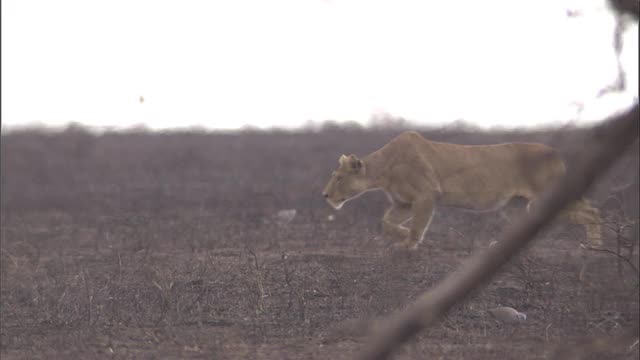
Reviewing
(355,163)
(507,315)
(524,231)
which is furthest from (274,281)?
(524,231)

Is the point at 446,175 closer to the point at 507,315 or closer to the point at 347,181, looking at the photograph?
the point at 347,181

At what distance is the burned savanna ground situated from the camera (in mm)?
6062

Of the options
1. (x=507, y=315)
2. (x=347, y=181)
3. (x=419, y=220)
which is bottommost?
(x=507, y=315)

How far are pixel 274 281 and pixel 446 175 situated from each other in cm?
353

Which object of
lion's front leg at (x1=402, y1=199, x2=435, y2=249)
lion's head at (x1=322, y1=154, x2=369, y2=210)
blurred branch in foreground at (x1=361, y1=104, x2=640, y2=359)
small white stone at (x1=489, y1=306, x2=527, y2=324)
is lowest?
small white stone at (x1=489, y1=306, x2=527, y2=324)

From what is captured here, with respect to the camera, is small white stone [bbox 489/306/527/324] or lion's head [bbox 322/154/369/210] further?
lion's head [bbox 322/154/369/210]

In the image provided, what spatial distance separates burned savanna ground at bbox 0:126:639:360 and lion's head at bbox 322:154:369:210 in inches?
15.1

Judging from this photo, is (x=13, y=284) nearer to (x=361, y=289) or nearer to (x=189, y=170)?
(x=361, y=289)

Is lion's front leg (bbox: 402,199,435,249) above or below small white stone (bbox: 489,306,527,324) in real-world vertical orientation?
above

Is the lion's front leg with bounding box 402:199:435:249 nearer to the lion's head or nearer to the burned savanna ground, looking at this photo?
the burned savanna ground

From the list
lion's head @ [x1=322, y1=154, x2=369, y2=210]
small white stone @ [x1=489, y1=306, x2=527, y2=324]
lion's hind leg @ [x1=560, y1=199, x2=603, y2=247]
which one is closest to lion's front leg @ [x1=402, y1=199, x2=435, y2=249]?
lion's head @ [x1=322, y1=154, x2=369, y2=210]

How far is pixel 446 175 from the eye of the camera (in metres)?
10.7

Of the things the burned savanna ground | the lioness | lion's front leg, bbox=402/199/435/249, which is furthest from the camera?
the lioness

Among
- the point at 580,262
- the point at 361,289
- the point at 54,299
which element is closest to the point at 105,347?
the point at 54,299
